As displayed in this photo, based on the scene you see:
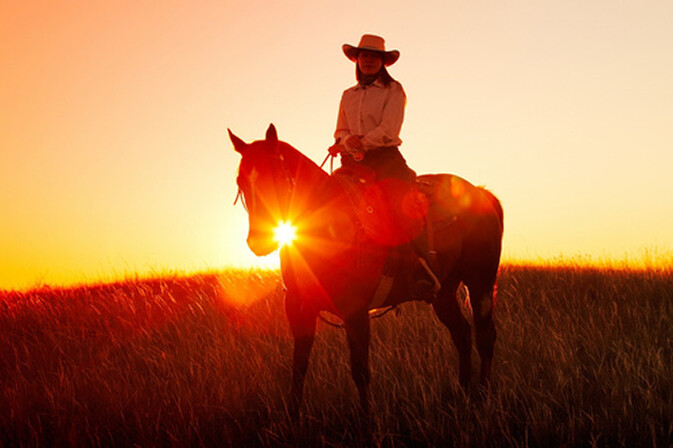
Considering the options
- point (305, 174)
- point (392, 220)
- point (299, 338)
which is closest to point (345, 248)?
point (392, 220)

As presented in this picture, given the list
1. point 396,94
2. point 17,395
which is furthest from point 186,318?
point 396,94

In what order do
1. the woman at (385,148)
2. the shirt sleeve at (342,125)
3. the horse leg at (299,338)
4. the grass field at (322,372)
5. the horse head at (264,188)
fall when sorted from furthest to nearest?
the shirt sleeve at (342,125)
the woman at (385,148)
the horse leg at (299,338)
the grass field at (322,372)
the horse head at (264,188)

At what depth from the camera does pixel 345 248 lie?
5086mm

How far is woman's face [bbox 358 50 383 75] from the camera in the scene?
5668 millimetres

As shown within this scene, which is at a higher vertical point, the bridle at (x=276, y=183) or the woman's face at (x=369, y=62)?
A: the woman's face at (x=369, y=62)

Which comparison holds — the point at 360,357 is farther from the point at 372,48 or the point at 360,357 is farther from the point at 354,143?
the point at 372,48

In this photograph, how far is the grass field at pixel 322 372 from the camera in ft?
15.0

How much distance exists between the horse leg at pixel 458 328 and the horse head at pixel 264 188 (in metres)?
2.67

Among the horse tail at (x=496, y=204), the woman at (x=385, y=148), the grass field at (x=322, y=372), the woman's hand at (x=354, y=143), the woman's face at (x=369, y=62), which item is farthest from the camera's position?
the horse tail at (x=496, y=204)

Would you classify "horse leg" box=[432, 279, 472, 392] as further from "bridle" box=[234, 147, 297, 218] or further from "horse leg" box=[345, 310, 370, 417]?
"bridle" box=[234, 147, 297, 218]

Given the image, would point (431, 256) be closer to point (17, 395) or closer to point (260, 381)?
point (260, 381)

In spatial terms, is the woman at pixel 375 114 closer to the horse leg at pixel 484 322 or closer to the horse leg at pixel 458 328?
the horse leg at pixel 458 328

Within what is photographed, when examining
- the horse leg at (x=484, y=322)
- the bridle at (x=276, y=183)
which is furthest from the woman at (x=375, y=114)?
the horse leg at (x=484, y=322)

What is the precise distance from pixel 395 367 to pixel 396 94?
304cm
